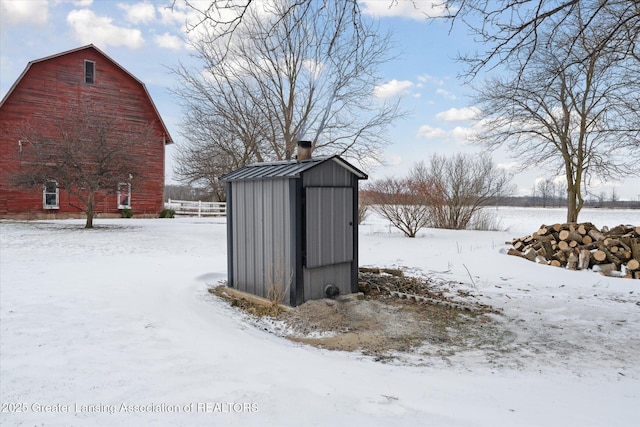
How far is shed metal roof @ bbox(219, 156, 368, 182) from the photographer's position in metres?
5.52

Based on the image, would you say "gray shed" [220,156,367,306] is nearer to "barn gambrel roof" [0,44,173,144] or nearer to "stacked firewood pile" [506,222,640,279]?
"stacked firewood pile" [506,222,640,279]

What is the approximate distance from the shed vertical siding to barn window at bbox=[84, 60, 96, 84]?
18.7m

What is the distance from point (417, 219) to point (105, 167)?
11.9m

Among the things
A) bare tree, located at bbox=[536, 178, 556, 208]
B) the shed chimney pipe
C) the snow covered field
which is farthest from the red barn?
bare tree, located at bbox=[536, 178, 556, 208]

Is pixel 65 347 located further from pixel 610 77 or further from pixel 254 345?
pixel 610 77

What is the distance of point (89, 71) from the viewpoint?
20922 mm

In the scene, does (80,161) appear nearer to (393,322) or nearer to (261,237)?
(261,237)

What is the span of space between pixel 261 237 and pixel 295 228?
82 centimetres

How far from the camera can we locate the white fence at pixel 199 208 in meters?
28.0

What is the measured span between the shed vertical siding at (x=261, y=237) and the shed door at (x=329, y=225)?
32cm

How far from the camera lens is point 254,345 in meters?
4.17

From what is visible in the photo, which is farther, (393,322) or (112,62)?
(112,62)

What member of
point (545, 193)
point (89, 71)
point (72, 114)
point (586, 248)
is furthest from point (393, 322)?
point (545, 193)

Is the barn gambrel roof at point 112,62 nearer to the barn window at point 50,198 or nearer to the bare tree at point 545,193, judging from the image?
the barn window at point 50,198
